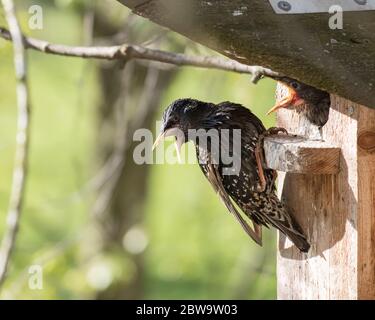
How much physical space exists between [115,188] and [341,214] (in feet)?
13.3

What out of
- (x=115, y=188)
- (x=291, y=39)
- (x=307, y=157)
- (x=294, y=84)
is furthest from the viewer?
(x=115, y=188)

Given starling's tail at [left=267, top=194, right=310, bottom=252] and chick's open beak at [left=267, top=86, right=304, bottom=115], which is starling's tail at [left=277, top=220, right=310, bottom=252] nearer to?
starling's tail at [left=267, top=194, right=310, bottom=252]

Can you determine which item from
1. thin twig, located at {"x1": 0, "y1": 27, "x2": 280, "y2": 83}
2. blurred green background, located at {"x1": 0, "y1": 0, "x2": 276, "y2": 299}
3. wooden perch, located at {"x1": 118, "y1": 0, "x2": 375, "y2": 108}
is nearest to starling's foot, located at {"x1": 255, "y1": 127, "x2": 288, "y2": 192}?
thin twig, located at {"x1": 0, "y1": 27, "x2": 280, "y2": 83}

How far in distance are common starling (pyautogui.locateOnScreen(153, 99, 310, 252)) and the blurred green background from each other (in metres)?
0.36

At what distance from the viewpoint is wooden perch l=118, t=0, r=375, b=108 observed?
94.4 inches

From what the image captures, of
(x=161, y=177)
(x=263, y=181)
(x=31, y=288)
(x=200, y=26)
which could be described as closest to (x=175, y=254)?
(x=161, y=177)

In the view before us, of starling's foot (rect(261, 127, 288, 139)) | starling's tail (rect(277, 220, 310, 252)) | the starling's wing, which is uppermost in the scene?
starling's foot (rect(261, 127, 288, 139))

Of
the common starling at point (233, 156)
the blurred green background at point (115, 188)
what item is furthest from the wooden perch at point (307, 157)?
the blurred green background at point (115, 188)

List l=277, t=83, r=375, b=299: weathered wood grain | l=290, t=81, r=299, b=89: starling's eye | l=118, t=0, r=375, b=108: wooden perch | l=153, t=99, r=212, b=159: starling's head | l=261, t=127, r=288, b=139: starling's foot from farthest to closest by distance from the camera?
l=153, t=99, r=212, b=159: starling's head → l=261, t=127, r=288, b=139: starling's foot → l=290, t=81, r=299, b=89: starling's eye → l=277, t=83, r=375, b=299: weathered wood grain → l=118, t=0, r=375, b=108: wooden perch

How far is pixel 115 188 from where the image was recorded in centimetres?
704

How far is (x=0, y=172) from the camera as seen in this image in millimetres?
8531

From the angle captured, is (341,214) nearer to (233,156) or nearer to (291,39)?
(233,156)

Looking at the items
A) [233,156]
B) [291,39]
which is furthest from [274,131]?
[291,39]
